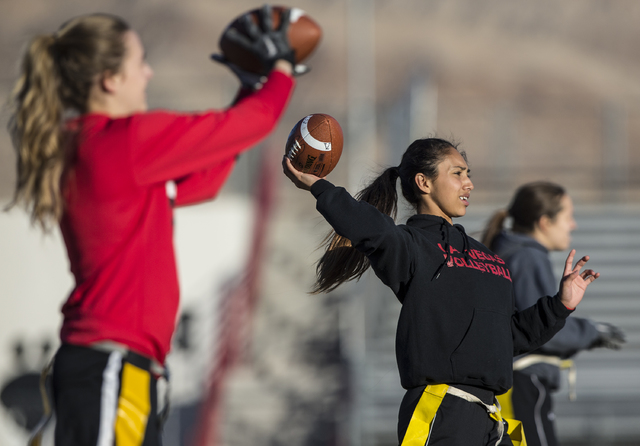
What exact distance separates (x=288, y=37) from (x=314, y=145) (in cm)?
113

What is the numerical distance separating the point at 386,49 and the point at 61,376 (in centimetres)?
3319

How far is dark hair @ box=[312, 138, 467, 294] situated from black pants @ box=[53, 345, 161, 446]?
59 cm

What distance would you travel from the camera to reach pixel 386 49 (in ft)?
112

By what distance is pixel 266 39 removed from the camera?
2.94 m

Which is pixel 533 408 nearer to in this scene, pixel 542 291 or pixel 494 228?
pixel 542 291

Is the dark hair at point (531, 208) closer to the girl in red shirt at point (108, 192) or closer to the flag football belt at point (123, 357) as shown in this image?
the girl in red shirt at point (108, 192)

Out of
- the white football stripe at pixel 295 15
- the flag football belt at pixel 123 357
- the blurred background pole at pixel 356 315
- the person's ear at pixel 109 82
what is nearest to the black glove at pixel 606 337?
the white football stripe at pixel 295 15

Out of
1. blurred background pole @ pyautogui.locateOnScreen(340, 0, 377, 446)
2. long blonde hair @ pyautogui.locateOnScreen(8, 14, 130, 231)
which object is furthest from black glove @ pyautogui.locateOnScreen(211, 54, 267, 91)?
blurred background pole @ pyautogui.locateOnScreen(340, 0, 377, 446)

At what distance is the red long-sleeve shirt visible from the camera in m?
2.26

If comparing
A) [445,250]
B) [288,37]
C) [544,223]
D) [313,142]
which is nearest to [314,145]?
[313,142]

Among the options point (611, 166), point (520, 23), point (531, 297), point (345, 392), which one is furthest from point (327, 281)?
point (520, 23)

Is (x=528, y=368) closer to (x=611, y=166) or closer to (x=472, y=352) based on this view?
(x=472, y=352)

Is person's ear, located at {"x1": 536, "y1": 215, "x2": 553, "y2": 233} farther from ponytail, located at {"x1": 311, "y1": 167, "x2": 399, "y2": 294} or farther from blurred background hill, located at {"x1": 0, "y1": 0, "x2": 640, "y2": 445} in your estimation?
blurred background hill, located at {"x1": 0, "y1": 0, "x2": 640, "y2": 445}

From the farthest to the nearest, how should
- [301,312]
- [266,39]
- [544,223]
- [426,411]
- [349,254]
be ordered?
[301,312]
[544,223]
[266,39]
[349,254]
[426,411]
